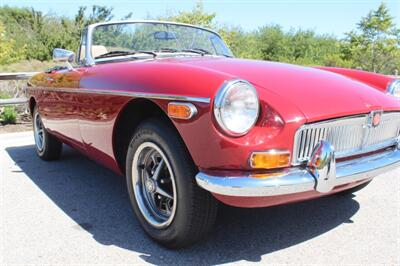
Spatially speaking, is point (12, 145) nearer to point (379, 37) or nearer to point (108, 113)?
point (108, 113)

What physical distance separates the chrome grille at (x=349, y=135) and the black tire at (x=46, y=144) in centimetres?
311

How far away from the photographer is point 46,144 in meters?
4.32

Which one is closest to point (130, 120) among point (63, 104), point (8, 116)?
point (63, 104)

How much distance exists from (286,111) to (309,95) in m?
0.28

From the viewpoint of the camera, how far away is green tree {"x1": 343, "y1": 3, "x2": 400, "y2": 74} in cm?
1941

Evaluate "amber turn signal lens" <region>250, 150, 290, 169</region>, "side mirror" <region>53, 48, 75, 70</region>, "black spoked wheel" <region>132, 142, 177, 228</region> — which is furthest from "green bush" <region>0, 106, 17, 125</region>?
"amber turn signal lens" <region>250, 150, 290, 169</region>

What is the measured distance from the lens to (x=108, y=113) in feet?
8.53

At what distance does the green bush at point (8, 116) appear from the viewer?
6.94 m

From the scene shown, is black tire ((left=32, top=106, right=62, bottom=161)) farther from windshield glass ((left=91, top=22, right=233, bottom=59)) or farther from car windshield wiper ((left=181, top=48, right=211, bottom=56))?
car windshield wiper ((left=181, top=48, right=211, bottom=56))

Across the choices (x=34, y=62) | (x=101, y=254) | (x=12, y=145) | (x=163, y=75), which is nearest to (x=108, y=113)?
(x=163, y=75)

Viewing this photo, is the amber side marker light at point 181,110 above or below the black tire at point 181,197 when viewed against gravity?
above

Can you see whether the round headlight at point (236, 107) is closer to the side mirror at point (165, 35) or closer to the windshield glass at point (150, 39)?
the windshield glass at point (150, 39)

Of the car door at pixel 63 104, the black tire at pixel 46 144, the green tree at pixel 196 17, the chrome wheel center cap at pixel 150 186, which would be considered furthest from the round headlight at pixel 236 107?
the green tree at pixel 196 17

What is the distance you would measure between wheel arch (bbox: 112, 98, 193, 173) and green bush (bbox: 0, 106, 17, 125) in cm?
510
